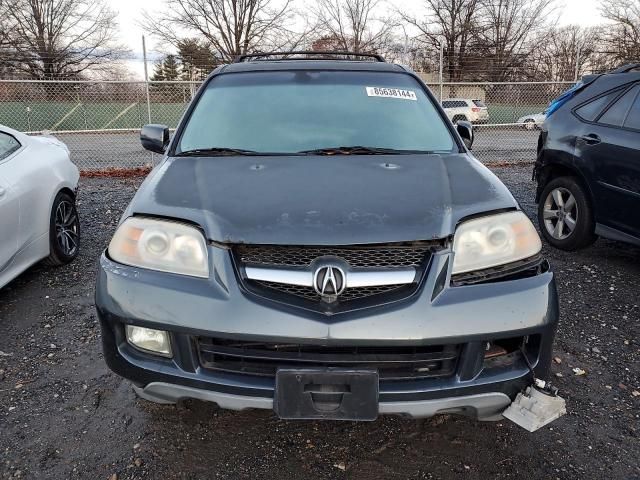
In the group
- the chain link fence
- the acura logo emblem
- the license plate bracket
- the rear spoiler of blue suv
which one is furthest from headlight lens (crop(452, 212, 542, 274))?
the chain link fence

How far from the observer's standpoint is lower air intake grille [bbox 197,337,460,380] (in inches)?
Answer: 70.4

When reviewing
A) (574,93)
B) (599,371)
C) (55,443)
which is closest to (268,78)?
(55,443)

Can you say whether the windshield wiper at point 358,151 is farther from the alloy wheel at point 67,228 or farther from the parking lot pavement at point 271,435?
the alloy wheel at point 67,228

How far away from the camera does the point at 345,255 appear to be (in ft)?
5.96

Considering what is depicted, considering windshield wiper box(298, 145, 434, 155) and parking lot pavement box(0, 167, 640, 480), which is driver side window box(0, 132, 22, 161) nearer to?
parking lot pavement box(0, 167, 640, 480)

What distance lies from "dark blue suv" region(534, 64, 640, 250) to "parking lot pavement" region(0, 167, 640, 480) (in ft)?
4.60

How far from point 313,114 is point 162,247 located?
1.36 m

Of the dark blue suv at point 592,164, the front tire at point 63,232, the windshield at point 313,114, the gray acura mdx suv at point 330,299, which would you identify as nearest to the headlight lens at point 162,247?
the gray acura mdx suv at point 330,299

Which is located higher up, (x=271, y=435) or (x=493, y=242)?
(x=493, y=242)

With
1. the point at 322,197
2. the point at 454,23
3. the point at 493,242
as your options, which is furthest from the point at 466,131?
the point at 454,23

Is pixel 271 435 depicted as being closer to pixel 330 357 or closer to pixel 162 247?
pixel 330 357

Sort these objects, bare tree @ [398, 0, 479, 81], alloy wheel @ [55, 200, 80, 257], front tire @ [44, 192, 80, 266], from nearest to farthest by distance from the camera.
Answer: front tire @ [44, 192, 80, 266] → alloy wheel @ [55, 200, 80, 257] → bare tree @ [398, 0, 479, 81]

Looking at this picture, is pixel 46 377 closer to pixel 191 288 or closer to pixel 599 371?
pixel 191 288

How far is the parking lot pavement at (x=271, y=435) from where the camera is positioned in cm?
211
